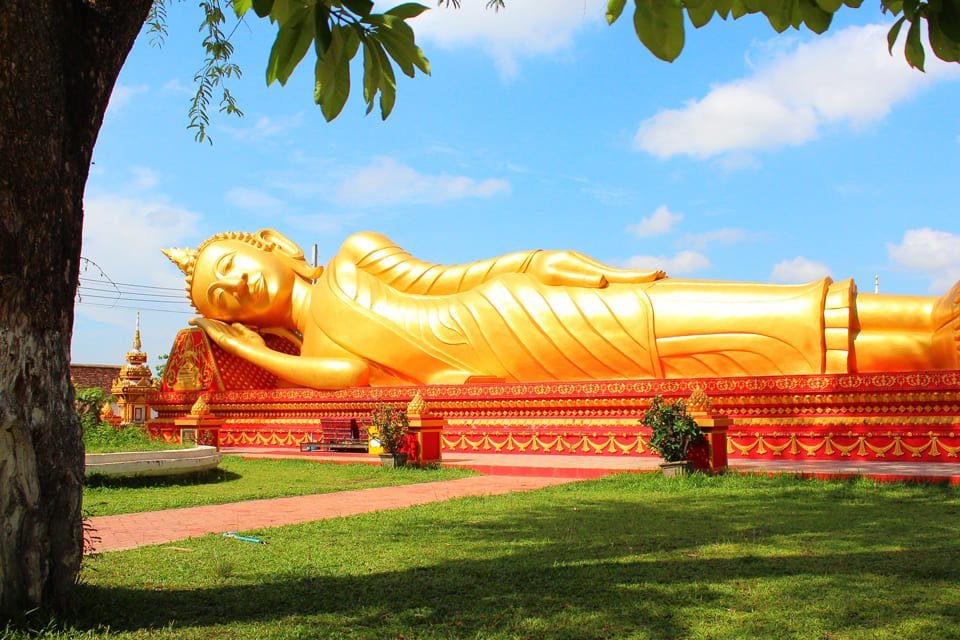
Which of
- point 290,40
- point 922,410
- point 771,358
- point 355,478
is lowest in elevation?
point 355,478

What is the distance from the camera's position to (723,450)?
31.0ft

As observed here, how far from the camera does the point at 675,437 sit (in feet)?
29.8

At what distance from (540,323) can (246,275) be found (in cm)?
656

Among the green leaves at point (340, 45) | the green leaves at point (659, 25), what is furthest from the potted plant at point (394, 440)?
the green leaves at point (659, 25)

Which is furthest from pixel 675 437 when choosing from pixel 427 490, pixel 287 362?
pixel 287 362

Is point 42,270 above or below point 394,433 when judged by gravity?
above

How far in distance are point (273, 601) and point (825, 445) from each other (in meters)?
8.80

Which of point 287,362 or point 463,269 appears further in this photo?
point 287,362

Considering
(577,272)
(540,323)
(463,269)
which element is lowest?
(540,323)

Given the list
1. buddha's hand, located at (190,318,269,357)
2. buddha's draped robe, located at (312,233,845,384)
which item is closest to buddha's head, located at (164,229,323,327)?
buddha's hand, located at (190,318,269,357)

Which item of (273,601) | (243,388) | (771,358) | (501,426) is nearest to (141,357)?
(243,388)

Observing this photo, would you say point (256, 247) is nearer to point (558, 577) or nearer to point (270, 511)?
point (270, 511)

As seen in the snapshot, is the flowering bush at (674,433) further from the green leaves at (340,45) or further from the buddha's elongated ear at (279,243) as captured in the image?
the buddha's elongated ear at (279,243)

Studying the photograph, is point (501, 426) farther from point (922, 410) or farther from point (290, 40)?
point (290, 40)
